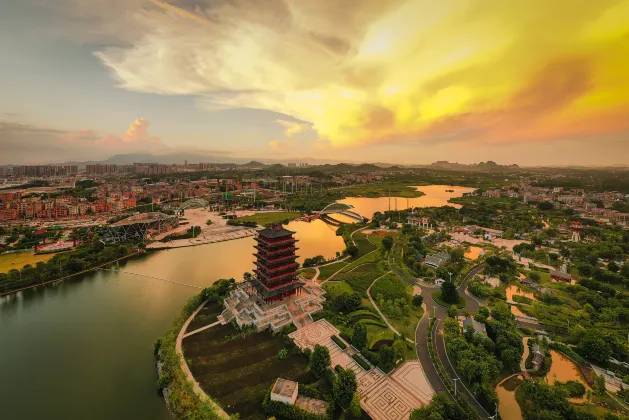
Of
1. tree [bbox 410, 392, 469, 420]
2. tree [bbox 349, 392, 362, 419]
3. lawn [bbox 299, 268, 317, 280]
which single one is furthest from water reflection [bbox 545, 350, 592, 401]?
lawn [bbox 299, 268, 317, 280]

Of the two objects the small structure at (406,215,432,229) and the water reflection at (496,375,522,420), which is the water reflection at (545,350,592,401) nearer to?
the water reflection at (496,375,522,420)

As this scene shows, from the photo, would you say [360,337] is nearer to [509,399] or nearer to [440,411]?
[440,411]

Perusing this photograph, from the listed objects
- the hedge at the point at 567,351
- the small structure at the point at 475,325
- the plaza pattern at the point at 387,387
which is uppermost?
the small structure at the point at 475,325

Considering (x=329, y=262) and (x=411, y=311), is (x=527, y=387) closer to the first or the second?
(x=411, y=311)

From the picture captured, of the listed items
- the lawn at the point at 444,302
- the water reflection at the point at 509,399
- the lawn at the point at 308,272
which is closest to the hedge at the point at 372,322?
the lawn at the point at 444,302

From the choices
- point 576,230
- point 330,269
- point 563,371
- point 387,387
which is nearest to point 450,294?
point 563,371

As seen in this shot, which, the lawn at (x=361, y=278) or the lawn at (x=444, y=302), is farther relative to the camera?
the lawn at (x=361, y=278)

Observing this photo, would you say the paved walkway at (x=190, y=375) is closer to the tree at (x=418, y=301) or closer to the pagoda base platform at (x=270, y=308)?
the pagoda base platform at (x=270, y=308)
